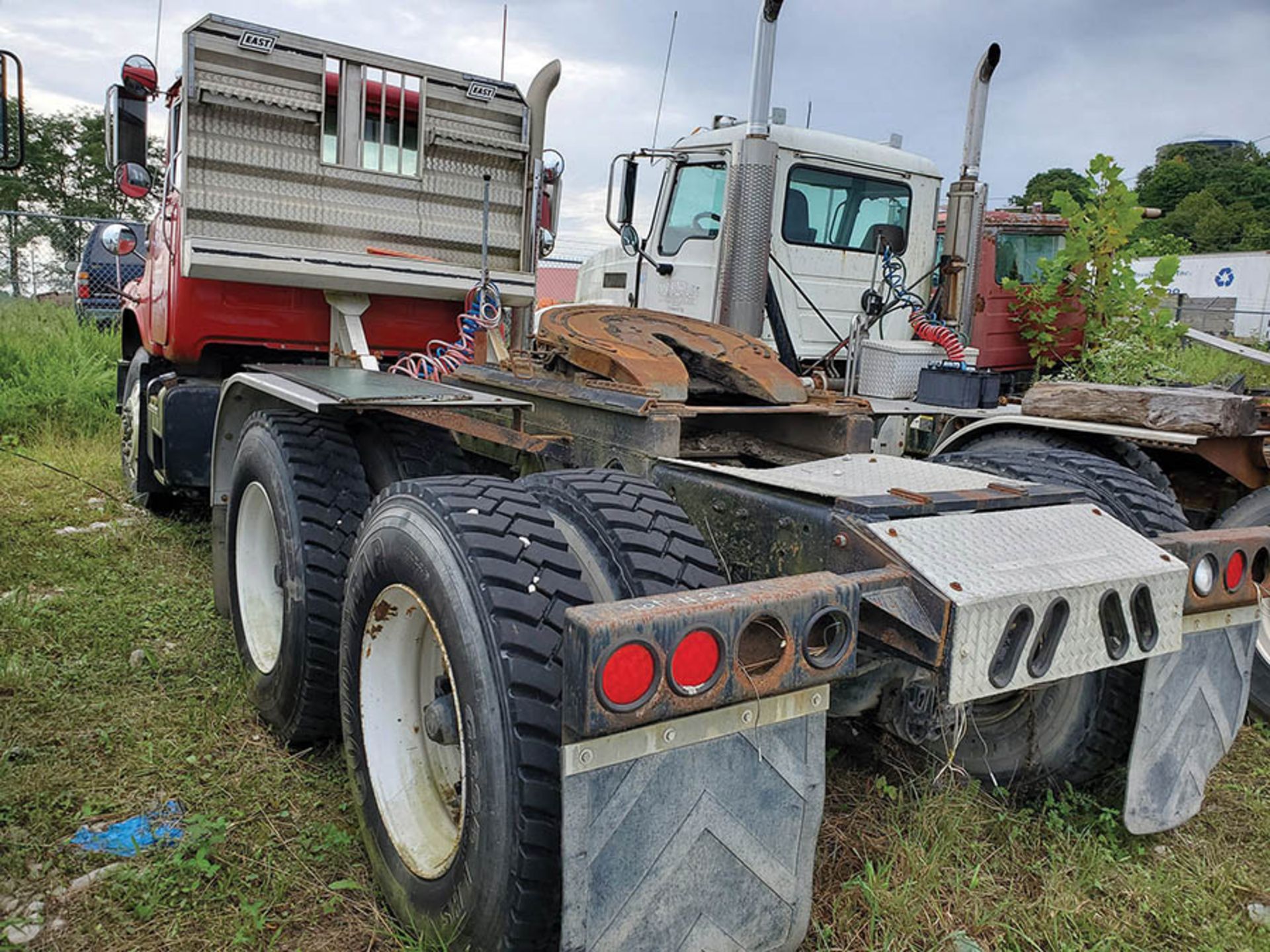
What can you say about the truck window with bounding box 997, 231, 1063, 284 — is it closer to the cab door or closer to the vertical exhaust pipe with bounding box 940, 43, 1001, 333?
the vertical exhaust pipe with bounding box 940, 43, 1001, 333

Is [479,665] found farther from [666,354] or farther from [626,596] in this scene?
[666,354]

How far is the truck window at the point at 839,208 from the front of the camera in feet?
20.3

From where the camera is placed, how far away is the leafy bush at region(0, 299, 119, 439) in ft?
29.8

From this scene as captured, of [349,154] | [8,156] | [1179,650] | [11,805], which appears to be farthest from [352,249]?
[1179,650]

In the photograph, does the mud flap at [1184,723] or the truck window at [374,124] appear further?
the truck window at [374,124]

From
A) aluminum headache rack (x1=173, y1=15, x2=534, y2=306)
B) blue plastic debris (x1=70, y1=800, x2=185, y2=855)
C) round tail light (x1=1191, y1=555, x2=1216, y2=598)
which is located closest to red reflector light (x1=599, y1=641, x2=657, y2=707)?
round tail light (x1=1191, y1=555, x2=1216, y2=598)

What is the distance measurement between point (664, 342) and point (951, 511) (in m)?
1.78

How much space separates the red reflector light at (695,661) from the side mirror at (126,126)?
506cm

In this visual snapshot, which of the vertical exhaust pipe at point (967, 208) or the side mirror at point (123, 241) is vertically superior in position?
the vertical exhaust pipe at point (967, 208)

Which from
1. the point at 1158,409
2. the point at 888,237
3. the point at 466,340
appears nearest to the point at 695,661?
the point at 1158,409

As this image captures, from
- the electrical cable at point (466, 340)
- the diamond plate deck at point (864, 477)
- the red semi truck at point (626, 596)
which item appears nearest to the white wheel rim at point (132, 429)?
the red semi truck at point (626, 596)

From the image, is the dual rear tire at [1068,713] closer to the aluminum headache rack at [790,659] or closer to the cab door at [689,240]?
the aluminum headache rack at [790,659]

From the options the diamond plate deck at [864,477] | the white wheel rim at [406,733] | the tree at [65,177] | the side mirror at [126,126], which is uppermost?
the tree at [65,177]

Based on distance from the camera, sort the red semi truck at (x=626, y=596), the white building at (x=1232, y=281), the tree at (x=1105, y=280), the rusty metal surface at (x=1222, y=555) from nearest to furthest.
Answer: the red semi truck at (x=626, y=596) → the rusty metal surface at (x=1222, y=555) → the tree at (x=1105, y=280) → the white building at (x=1232, y=281)
